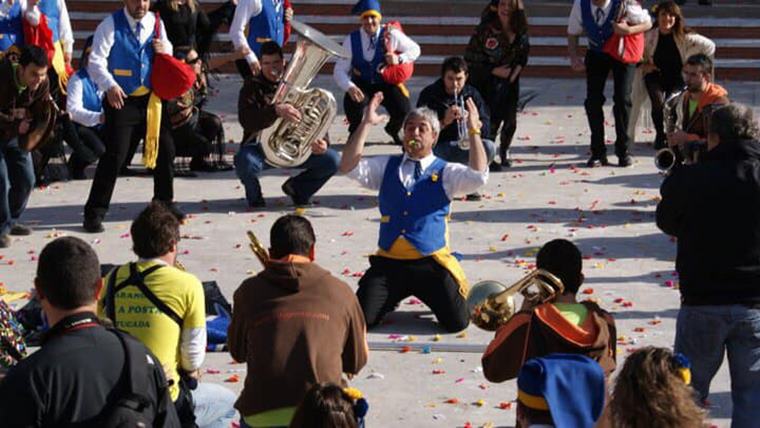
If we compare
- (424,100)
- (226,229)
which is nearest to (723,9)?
(424,100)

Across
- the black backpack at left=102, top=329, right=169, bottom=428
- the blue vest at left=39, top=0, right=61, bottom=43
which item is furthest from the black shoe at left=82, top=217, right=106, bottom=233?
the black backpack at left=102, top=329, right=169, bottom=428

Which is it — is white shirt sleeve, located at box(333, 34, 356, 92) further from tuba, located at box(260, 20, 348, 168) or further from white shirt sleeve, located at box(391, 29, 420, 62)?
tuba, located at box(260, 20, 348, 168)

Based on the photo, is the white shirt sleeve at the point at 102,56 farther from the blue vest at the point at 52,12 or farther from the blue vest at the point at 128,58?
the blue vest at the point at 52,12

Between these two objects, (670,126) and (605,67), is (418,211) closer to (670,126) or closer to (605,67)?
(670,126)

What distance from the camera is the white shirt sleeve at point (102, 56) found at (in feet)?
36.6

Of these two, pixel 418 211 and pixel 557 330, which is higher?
pixel 557 330

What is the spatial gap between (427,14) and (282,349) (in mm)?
13749

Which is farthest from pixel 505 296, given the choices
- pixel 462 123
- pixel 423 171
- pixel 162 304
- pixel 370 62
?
pixel 370 62

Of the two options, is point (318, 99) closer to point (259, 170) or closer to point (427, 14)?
point (259, 170)

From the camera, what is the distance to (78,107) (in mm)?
11891

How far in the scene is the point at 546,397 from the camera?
16.4ft

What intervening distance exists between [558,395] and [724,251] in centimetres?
187

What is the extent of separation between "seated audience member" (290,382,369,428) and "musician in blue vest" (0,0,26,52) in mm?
9405

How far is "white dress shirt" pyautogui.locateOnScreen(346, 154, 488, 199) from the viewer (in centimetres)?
897
